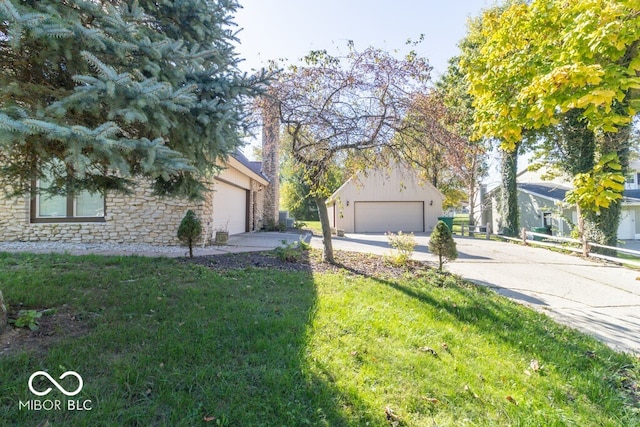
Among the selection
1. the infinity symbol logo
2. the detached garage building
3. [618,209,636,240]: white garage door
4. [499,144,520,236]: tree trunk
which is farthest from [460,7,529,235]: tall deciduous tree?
[618,209,636,240]: white garage door

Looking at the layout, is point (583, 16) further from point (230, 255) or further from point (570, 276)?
point (230, 255)

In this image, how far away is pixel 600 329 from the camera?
4211 mm

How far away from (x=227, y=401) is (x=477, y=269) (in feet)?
24.3

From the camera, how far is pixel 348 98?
655 cm

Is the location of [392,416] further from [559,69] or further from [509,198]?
[509,198]

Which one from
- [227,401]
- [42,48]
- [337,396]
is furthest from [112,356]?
[42,48]

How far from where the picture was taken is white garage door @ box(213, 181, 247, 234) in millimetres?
10873

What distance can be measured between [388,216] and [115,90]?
760 inches

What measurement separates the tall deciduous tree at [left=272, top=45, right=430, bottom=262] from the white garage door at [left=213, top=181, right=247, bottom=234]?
461 cm

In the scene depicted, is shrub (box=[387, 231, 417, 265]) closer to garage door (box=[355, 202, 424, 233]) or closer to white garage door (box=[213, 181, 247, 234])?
white garage door (box=[213, 181, 247, 234])

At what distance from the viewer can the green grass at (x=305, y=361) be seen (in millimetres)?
2182

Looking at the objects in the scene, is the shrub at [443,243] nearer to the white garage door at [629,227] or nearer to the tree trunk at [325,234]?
the tree trunk at [325,234]

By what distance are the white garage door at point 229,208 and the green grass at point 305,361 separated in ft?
20.0

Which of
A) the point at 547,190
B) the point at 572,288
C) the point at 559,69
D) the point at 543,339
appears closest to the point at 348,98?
the point at 559,69
